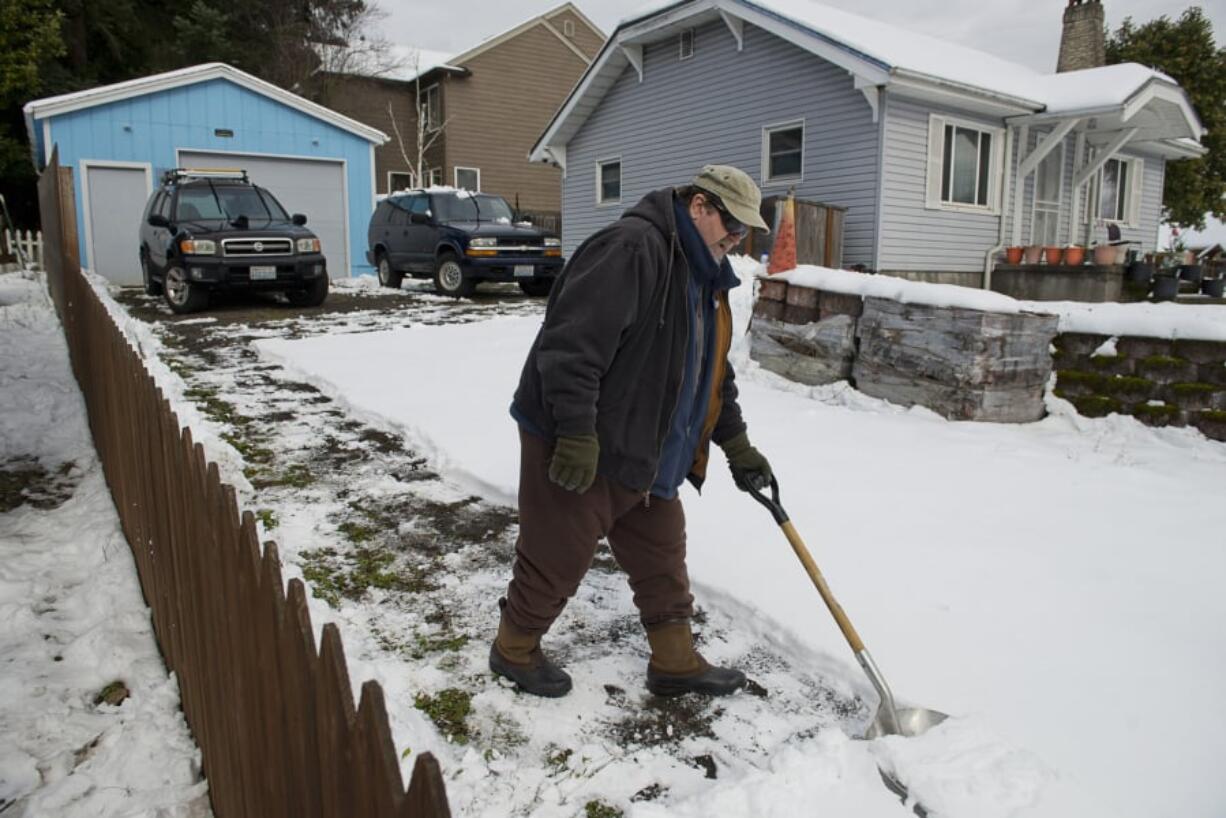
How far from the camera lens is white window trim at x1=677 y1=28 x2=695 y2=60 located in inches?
653

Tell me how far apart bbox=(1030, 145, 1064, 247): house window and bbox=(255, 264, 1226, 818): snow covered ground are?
41.7ft

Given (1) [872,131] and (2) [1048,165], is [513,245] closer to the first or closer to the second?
(1) [872,131]

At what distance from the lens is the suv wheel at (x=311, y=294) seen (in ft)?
39.7

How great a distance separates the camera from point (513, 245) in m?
13.9

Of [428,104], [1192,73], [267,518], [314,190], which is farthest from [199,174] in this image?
[1192,73]

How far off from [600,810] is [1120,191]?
21776 millimetres

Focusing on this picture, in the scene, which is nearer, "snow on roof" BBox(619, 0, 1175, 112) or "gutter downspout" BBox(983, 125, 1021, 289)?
"snow on roof" BBox(619, 0, 1175, 112)

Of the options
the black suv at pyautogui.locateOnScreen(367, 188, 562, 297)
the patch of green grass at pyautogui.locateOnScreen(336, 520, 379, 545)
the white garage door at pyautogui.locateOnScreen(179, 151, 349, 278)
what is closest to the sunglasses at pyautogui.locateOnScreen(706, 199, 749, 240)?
the patch of green grass at pyautogui.locateOnScreen(336, 520, 379, 545)

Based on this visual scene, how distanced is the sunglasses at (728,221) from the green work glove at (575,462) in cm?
74

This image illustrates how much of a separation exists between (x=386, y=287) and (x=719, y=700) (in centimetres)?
1459

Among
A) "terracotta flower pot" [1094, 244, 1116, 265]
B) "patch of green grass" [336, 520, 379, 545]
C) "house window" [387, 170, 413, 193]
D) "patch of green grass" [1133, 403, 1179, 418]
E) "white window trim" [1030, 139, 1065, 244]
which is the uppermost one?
"house window" [387, 170, 413, 193]

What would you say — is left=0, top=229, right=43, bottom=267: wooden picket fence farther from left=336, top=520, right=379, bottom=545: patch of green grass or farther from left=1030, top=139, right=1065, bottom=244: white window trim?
left=1030, top=139, right=1065, bottom=244: white window trim

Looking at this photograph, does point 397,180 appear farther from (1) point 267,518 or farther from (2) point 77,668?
(2) point 77,668

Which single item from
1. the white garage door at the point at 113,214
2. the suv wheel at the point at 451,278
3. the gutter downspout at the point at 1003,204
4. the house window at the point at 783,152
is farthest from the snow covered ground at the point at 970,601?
the white garage door at the point at 113,214
